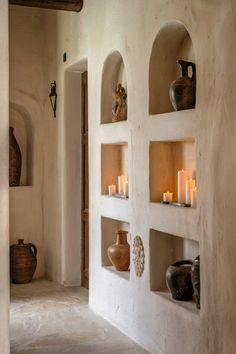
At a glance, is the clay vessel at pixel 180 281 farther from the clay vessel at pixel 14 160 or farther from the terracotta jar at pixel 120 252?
the clay vessel at pixel 14 160

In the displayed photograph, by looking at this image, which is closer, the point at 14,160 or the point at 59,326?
the point at 59,326

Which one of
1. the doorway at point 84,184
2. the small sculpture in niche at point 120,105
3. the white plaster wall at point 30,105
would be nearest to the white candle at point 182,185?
the small sculpture in niche at point 120,105

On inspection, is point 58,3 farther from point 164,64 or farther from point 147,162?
point 147,162

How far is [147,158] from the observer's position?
4.12 metres

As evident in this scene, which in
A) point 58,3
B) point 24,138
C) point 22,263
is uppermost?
point 58,3

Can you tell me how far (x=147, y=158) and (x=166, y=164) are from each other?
0.52 ft

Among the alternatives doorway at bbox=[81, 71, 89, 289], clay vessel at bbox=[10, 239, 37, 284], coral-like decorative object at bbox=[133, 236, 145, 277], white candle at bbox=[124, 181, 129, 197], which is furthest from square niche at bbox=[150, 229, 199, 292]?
clay vessel at bbox=[10, 239, 37, 284]

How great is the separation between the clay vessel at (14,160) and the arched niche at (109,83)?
1.92m

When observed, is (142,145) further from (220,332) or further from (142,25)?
(220,332)

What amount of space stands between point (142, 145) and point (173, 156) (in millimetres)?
251

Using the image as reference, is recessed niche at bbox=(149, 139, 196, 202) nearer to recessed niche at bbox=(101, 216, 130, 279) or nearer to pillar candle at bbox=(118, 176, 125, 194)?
pillar candle at bbox=(118, 176, 125, 194)

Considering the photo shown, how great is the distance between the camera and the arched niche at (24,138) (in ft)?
22.2

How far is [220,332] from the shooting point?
3.15 meters

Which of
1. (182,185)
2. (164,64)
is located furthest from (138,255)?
(164,64)
